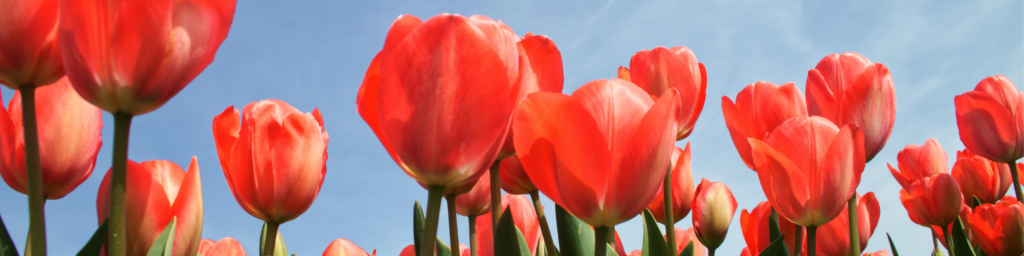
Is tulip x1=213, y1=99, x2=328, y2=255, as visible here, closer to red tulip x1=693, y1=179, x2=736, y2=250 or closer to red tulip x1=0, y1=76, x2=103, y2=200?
red tulip x1=0, y1=76, x2=103, y2=200

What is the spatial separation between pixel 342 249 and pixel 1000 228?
251 cm

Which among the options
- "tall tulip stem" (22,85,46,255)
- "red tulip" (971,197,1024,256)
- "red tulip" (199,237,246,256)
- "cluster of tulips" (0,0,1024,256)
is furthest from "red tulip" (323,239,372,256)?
"red tulip" (971,197,1024,256)

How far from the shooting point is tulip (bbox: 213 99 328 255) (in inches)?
40.7

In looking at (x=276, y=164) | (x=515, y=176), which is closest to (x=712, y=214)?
(x=515, y=176)

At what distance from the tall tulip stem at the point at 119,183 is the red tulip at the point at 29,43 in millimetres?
153

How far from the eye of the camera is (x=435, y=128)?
75 cm

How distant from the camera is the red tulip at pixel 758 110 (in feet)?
5.31

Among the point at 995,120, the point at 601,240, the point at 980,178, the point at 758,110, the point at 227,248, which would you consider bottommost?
the point at 601,240

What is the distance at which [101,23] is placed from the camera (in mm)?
735

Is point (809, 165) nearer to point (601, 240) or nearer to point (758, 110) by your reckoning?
point (758, 110)

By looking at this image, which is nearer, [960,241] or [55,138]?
[55,138]

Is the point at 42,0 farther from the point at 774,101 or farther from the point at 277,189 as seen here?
the point at 774,101

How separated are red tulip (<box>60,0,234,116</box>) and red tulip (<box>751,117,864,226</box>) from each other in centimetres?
110

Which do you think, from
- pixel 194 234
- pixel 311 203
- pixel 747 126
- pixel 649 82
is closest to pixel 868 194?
pixel 747 126
